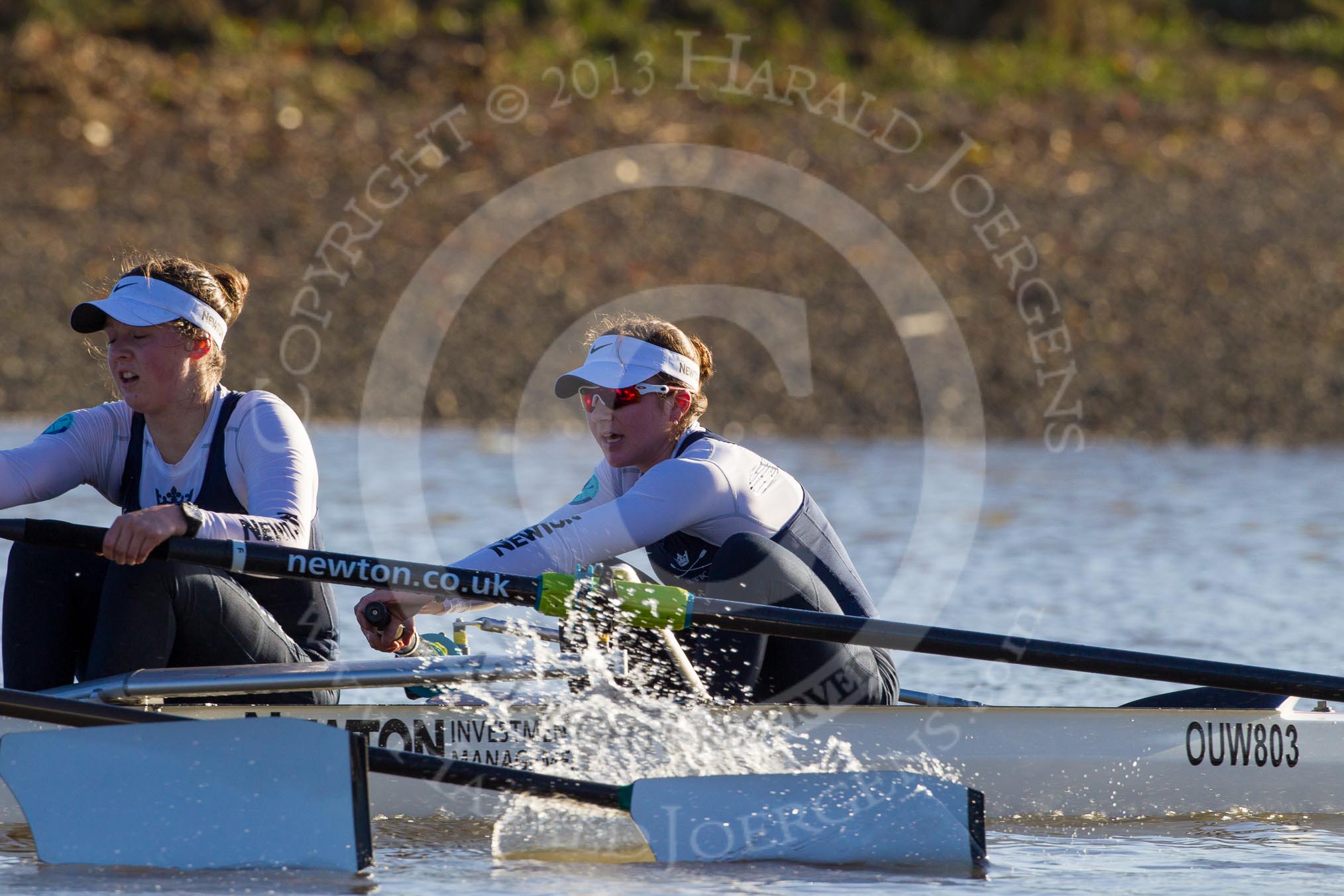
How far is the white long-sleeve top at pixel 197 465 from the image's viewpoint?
13.7 ft

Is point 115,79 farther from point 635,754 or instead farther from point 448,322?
point 635,754

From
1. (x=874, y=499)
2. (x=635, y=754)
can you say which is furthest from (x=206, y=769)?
(x=874, y=499)

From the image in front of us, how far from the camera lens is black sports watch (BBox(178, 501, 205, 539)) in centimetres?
394

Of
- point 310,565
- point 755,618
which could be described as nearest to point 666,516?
point 755,618

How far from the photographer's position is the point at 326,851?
3951mm

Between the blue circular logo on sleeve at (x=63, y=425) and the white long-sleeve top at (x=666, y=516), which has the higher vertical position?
the blue circular logo on sleeve at (x=63, y=425)

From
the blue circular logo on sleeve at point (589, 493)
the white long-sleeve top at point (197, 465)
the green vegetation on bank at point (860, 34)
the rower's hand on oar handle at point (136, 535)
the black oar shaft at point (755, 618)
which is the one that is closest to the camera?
the rower's hand on oar handle at point (136, 535)

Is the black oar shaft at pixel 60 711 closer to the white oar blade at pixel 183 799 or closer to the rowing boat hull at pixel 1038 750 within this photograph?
the white oar blade at pixel 183 799

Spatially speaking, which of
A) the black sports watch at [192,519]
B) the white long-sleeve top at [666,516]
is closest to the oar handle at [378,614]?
the white long-sleeve top at [666,516]

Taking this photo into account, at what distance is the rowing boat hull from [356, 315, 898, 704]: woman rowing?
117 mm

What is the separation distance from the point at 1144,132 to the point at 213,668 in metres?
15.6

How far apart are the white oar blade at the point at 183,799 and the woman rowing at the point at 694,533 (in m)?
0.42

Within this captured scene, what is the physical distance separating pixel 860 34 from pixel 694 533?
15.7 m

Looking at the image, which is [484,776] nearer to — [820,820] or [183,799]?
[183,799]
